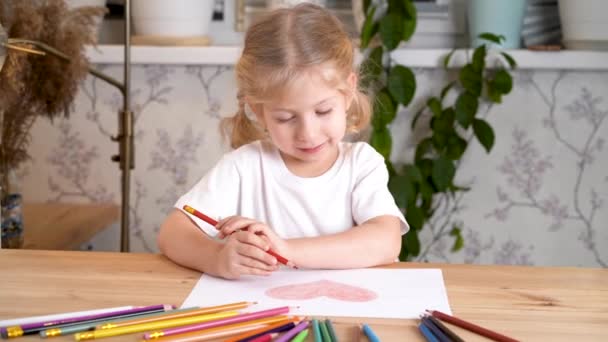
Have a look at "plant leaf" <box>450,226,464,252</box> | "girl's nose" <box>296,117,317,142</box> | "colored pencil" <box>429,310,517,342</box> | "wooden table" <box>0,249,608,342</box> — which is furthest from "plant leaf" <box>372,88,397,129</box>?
"colored pencil" <box>429,310,517,342</box>

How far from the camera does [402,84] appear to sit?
2.02 metres

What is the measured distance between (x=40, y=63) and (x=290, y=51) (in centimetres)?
65

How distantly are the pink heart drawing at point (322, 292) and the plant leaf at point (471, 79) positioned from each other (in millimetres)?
1204

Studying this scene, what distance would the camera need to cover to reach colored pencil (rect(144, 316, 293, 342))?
71 cm

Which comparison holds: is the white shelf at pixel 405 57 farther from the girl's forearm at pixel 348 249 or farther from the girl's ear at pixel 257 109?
the girl's forearm at pixel 348 249

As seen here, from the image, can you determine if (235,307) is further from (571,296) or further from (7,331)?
(571,296)

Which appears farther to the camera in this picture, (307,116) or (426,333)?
(307,116)

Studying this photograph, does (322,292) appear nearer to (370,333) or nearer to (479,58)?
(370,333)

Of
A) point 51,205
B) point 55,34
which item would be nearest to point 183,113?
point 51,205

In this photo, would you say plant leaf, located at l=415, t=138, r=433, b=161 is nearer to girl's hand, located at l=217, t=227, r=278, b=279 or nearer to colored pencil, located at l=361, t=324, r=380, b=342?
girl's hand, located at l=217, t=227, r=278, b=279

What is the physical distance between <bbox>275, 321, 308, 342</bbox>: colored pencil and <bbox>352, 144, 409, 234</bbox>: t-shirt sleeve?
465 millimetres

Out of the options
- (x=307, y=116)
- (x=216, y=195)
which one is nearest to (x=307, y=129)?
(x=307, y=116)

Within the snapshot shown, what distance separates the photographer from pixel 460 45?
7.06ft

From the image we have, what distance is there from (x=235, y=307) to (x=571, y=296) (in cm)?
40
